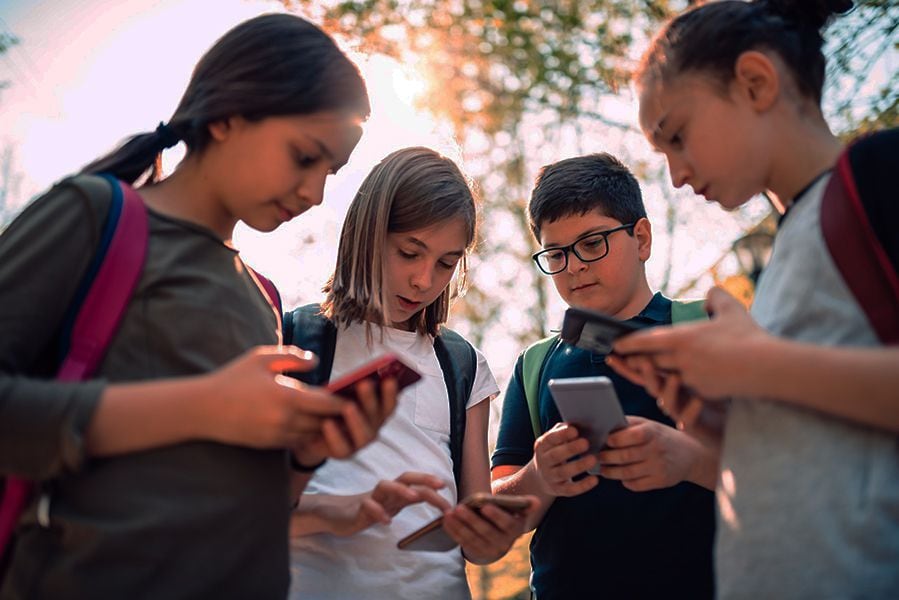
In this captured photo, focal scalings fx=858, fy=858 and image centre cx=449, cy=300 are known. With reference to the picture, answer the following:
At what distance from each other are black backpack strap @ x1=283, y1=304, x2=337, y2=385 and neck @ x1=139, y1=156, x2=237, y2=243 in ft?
2.95

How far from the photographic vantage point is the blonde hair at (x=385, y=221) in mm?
3205

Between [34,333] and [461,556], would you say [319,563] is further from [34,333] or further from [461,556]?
[34,333]

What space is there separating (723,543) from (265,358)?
1.04 meters

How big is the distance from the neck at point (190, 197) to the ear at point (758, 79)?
1350 mm

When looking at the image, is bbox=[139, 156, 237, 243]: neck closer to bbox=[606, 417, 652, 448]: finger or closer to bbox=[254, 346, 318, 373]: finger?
bbox=[254, 346, 318, 373]: finger

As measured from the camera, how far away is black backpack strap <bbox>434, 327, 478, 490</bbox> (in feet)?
10.5

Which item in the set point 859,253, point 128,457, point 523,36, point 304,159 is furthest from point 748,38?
point 523,36

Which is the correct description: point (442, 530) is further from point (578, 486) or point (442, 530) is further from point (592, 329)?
point (592, 329)

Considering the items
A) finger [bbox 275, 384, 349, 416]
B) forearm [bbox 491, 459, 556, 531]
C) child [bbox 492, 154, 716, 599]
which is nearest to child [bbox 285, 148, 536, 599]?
forearm [bbox 491, 459, 556, 531]

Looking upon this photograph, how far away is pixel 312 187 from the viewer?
225 cm

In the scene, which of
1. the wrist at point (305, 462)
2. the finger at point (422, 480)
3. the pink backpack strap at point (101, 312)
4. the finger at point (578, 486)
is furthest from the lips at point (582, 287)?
the pink backpack strap at point (101, 312)

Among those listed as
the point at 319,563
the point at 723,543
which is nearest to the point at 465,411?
the point at 319,563

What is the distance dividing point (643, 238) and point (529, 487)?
4.04 feet

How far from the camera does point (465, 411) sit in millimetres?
3254
